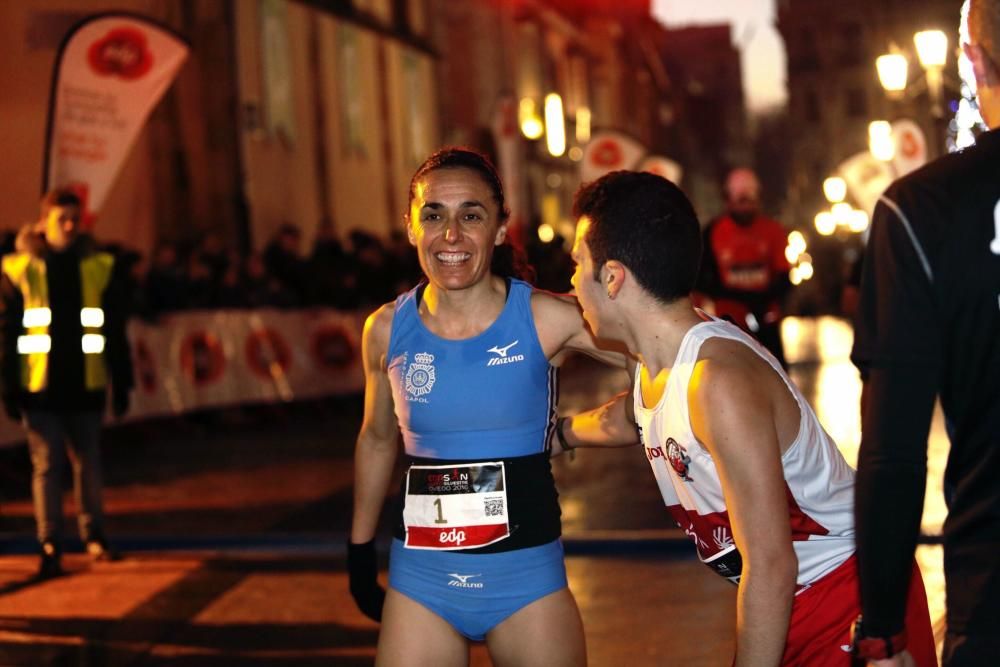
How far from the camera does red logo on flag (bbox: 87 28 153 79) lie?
515 inches

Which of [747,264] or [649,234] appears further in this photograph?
[747,264]

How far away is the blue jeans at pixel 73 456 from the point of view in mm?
9242

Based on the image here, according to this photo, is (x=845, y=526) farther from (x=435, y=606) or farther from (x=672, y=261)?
(x=435, y=606)

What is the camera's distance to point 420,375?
14.0 ft

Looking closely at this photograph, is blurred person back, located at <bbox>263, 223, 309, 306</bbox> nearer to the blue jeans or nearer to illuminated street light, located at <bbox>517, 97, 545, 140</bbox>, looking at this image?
illuminated street light, located at <bbox>517, 97, 545, 140</bbox>

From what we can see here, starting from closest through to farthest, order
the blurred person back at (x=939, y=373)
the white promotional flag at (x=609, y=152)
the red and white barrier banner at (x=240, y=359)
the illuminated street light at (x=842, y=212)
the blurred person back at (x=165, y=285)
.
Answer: the blurred person back at (x=939, y=373) < the red and white barrier banner at (x=240, y=359) < the blurred person back at (x=165, y=285) < the white promotional flag at (x=609, y=152) < the illuminated street light at (x=842, y=212)

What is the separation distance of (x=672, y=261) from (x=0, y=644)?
4.99 meters

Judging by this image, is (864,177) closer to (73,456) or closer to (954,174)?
(73,456)

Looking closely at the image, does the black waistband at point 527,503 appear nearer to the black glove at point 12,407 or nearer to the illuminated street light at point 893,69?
the black glove at point 12,407

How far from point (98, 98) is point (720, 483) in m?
10.7

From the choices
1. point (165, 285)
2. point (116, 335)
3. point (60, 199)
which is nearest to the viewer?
point (60, 199)

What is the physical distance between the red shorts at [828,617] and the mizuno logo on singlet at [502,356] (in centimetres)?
117

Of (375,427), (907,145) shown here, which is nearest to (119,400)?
(375,427)

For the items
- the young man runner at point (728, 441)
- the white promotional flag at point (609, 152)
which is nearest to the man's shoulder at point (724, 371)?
the young man runner at point (728, 441)
